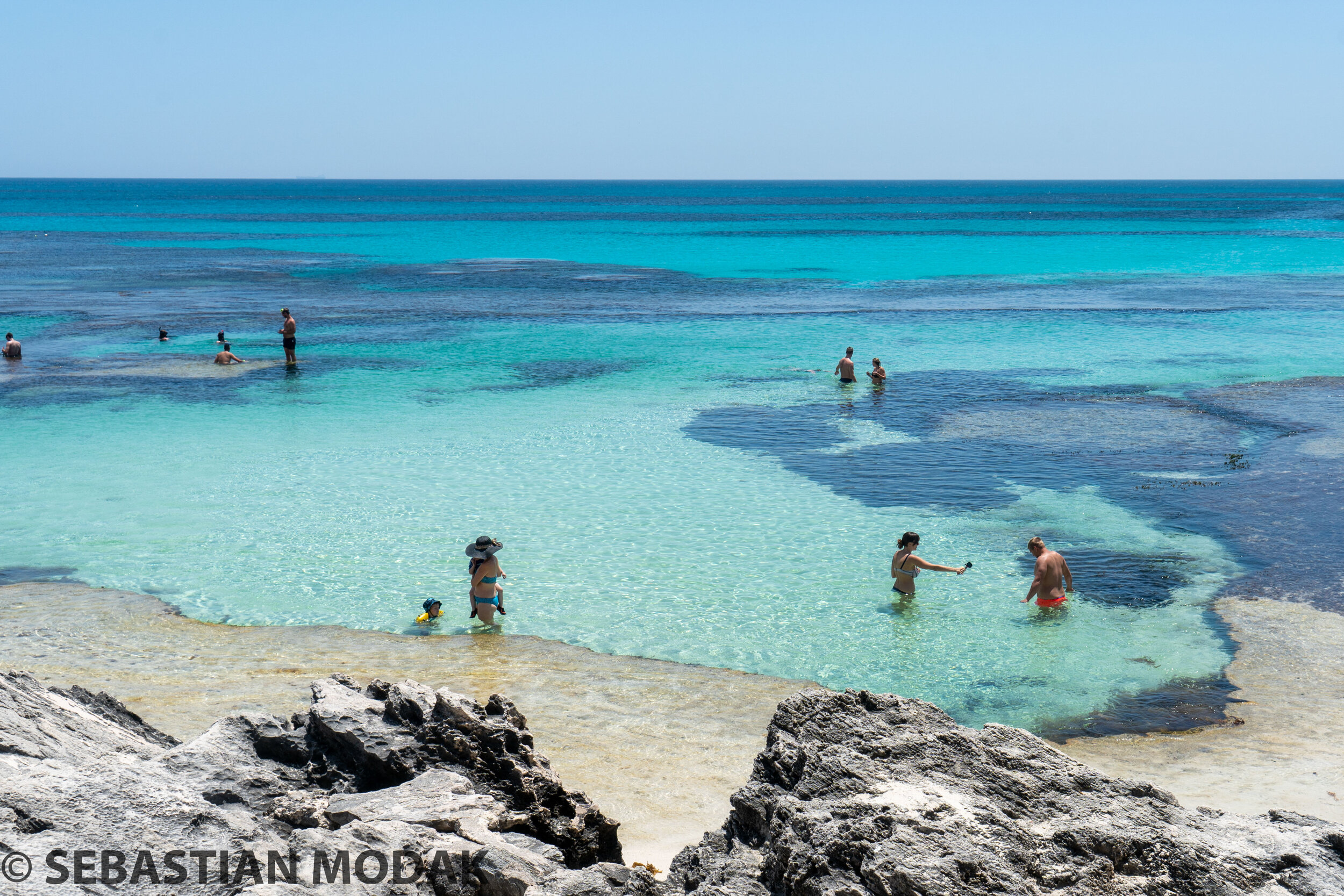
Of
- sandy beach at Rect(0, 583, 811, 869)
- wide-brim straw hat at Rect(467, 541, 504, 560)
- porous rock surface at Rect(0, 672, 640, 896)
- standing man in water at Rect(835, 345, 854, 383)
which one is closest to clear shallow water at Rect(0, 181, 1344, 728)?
standing man in water at Rect(835, 345, 854, 383)

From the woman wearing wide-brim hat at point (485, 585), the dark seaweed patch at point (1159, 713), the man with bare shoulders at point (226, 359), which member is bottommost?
the dark seaweed patch at point (1159, 713)

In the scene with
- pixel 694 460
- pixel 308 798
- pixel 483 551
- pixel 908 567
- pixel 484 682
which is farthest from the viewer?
pixel 694 460

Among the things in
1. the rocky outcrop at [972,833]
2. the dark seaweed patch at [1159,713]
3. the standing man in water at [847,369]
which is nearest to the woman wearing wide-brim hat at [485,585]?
the dark seaweed patch at [1159,713]

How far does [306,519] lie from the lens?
16.1m

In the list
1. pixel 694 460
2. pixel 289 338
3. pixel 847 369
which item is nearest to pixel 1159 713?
pixel 694 460

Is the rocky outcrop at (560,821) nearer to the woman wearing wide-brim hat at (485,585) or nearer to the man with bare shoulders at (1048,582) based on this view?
the woman wearing wide-brim hat at (485,585)

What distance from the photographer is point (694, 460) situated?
19.5m

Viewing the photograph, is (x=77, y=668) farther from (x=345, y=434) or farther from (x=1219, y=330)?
(x=1219, y=330)

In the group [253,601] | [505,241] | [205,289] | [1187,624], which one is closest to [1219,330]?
[1187,624]

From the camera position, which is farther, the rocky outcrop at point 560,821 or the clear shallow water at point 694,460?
the clear shallow water at point 694,460

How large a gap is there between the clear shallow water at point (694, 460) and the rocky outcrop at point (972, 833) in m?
5.47

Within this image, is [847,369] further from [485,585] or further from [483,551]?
[483,551]

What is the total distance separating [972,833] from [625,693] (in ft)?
20.9

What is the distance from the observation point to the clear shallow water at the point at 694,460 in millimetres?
12461
